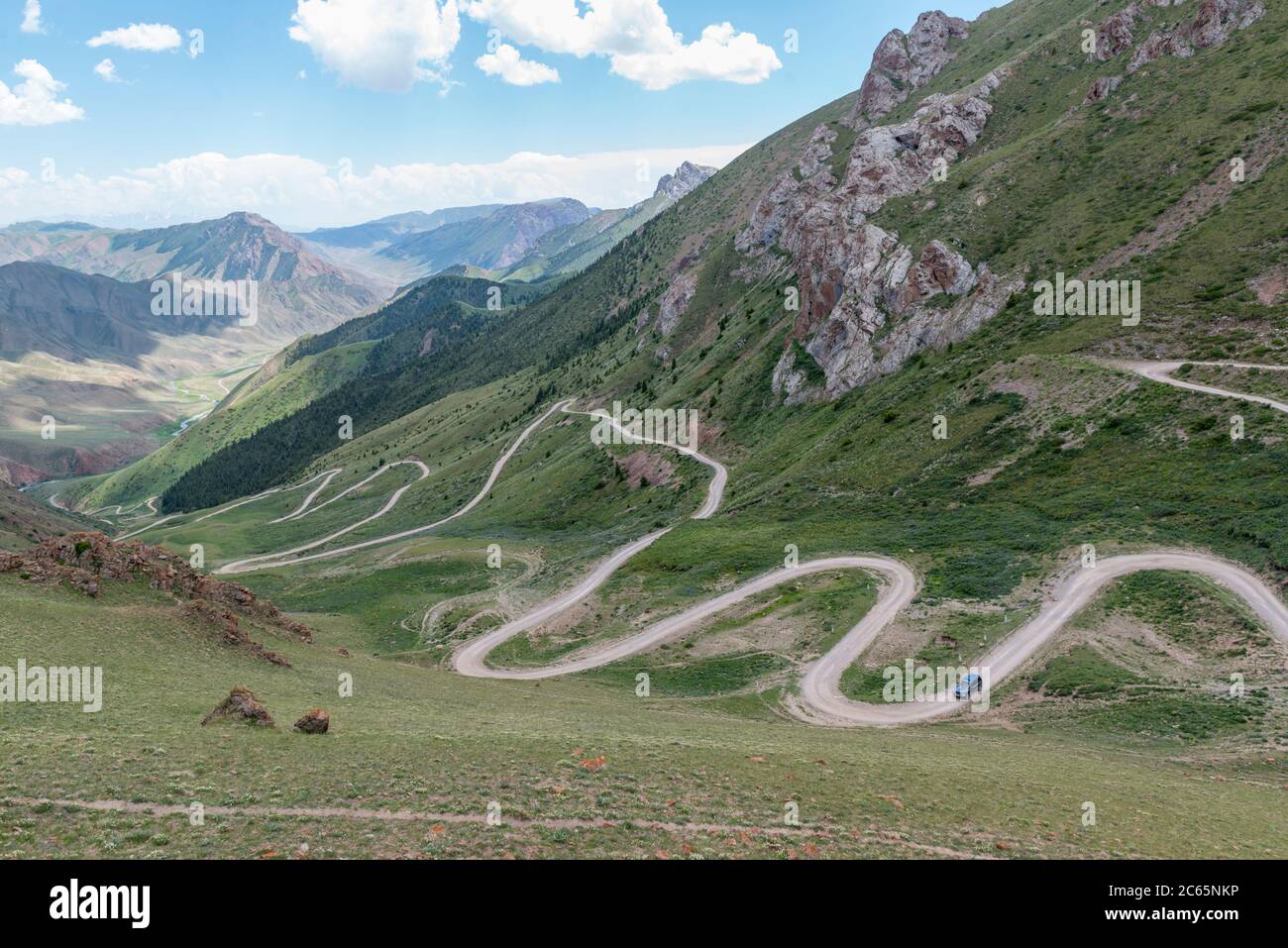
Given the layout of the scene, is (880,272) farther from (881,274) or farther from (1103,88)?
(1103,88)

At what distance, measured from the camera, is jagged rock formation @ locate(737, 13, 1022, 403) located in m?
83.6

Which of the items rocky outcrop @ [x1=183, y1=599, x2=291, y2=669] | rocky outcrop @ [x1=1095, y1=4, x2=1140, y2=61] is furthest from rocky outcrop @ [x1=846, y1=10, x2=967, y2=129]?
rocky outcrop @ [x1=183, y1=599, x2=291, y2=669]

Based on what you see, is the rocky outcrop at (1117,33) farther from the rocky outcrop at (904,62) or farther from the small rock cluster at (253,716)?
the small rock cluster at (253,716)

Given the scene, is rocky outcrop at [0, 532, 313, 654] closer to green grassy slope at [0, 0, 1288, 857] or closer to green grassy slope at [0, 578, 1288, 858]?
green grassy slope at [0, 0, 1288, 857]

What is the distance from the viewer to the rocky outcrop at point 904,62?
187875 mm

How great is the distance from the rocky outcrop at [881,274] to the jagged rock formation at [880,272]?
16 cm

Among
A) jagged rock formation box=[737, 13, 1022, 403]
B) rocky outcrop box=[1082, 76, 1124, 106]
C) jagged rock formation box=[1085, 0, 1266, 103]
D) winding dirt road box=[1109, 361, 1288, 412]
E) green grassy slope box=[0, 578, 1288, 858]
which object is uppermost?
jagged rock formation box=[1085, 0, 1266, 103]

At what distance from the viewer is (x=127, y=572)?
4178 centimetres

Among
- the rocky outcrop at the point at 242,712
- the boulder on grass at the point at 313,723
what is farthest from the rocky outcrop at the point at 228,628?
the boulder on grass at the point at 313,723

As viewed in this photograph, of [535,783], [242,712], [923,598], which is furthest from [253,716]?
[923,598]

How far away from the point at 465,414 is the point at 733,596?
520ft

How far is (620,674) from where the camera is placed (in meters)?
48.5

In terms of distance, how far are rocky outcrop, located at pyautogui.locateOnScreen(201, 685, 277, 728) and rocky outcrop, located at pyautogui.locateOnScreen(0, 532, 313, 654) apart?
14304 mm

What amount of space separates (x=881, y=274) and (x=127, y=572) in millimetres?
89763
